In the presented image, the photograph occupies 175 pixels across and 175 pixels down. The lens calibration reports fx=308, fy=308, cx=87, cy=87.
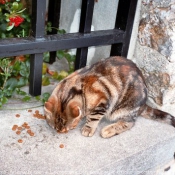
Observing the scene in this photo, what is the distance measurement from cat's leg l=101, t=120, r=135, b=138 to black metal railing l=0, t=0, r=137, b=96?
19.6 inches

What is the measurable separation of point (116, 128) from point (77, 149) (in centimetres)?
32

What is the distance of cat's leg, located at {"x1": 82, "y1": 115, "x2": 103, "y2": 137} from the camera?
5.96ft

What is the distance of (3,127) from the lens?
70.2 inches

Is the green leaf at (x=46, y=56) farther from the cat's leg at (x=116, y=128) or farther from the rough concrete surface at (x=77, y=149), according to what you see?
the cat's leg at (x=116, y=128)

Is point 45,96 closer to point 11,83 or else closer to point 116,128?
point 11,83

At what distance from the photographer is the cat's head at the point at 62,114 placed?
1696mm

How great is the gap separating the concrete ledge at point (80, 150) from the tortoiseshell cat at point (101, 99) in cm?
7

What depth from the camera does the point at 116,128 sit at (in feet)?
6.22

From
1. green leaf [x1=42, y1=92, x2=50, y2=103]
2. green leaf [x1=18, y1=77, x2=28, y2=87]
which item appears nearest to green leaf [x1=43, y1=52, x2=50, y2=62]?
green leaf [x1=18, y1=77, x2=28, y2=87]

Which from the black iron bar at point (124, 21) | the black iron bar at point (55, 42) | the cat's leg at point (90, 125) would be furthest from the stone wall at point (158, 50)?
the cat's leg at point (90, 125)

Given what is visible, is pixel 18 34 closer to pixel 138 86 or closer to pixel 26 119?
pixel 26 119

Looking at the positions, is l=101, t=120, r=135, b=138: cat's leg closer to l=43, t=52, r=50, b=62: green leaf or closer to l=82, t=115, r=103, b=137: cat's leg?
l=82, t=115, r=103, b=137: cat's leg

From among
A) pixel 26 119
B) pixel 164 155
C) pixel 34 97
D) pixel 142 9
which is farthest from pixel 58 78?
pixel 164 155

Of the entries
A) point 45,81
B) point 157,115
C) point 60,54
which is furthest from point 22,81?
point 157,115
